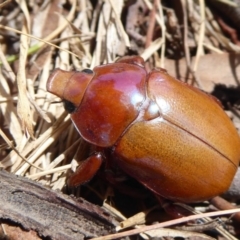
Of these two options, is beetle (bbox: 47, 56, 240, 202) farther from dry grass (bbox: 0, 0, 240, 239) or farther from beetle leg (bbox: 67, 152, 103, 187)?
dry grass (bbox: 0, 0, 240, 239)

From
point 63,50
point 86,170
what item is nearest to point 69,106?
point 86,170

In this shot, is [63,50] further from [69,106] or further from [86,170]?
[86,170]

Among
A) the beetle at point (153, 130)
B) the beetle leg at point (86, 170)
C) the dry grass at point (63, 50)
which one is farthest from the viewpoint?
the dry grass at point (63, 50)

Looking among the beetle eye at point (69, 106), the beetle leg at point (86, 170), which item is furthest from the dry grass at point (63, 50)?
the beetle eye at point (69, 106)

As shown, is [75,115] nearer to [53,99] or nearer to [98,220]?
[53,99]

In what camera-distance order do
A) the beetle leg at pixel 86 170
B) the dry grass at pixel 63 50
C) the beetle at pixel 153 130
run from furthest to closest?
the dry grass at pixel 63 50 < the beetle leg at pixel 86 170 < the beetle at pixel 153 130

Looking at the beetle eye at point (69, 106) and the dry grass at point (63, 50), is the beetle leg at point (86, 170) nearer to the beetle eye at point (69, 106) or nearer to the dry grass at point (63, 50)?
the dry grass at point (63, 50)

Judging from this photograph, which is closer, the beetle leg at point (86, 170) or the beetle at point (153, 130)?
the beetle at point (153, 130)
